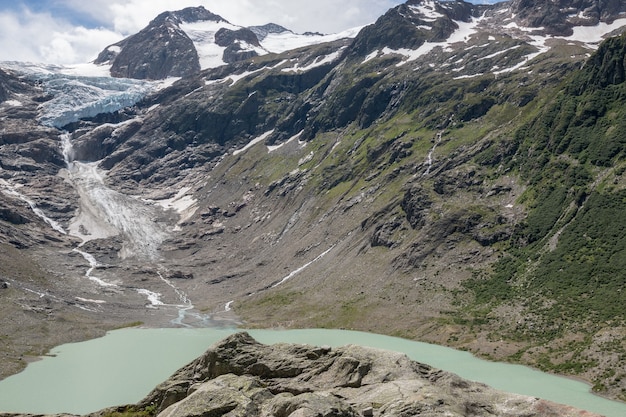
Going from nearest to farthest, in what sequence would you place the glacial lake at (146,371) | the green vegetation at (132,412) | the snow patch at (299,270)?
the green vegetation at (132,412), the glacial lake at (146,371), the snow patch at (299,270)

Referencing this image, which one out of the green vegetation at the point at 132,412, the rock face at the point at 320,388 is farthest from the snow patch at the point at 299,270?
the green vegetation at the point at 132,412

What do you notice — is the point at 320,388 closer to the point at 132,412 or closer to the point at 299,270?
the point at 132,412

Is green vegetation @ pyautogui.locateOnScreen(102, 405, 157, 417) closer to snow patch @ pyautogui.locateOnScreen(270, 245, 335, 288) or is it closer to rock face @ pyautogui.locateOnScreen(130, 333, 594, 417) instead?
rock face @ pyautogui.locateOnScreen(130, 333, 594, 417)

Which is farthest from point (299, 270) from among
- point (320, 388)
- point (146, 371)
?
point (320, 388)

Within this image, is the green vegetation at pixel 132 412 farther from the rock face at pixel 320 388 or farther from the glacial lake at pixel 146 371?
the glacial lake at pixel 146 371

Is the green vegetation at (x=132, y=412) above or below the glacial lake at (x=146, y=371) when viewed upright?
above
